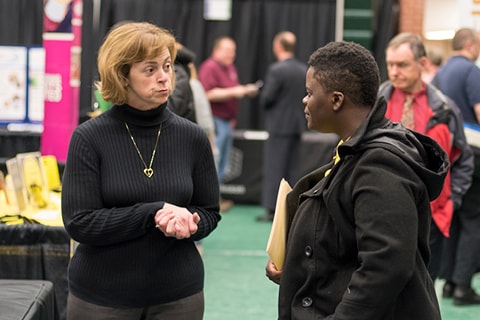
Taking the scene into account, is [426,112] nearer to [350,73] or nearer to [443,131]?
[443,131]

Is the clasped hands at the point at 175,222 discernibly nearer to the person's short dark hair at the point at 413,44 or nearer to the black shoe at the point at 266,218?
the person's short dark hair at the point at 413,44

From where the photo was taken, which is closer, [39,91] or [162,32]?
[162,32]

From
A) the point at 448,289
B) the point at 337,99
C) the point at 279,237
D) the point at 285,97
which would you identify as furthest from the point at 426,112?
the point at 285,97

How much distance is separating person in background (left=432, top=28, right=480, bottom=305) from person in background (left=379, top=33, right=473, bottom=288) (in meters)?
0.62

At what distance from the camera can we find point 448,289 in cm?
582

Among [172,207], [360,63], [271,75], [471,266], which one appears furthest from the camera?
[271,75]

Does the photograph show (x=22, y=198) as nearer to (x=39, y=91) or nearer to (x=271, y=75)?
(x=39, y=91)

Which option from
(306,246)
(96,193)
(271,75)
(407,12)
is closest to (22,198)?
(96,193)

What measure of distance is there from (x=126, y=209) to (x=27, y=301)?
3.17 ft

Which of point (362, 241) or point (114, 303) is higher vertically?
point (362, 241)

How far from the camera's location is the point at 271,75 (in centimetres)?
873

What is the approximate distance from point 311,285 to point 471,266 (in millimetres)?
3708

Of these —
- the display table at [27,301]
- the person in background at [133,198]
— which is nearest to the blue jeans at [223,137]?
the display table at [27,301]

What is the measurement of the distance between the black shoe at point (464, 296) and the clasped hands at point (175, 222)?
135 inches
